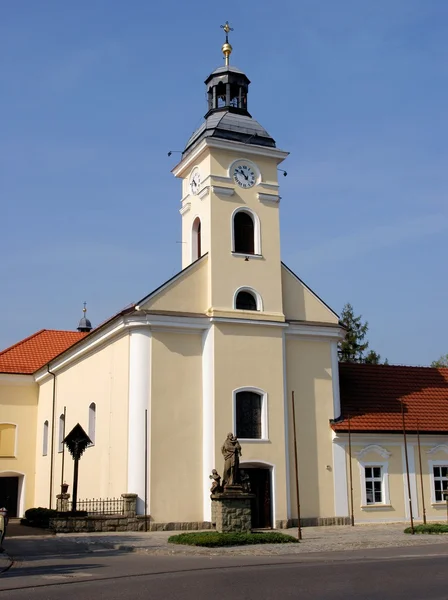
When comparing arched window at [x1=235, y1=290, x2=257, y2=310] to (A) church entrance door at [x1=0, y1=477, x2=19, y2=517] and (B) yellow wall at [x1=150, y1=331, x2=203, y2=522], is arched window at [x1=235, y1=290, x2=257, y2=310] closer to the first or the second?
(B) yellow wall at [x1=150, y1=331, x2=203, y2=522]

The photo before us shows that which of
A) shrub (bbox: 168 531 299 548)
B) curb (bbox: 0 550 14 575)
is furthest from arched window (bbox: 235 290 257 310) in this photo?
curb (bbox: 0 550 14 575)

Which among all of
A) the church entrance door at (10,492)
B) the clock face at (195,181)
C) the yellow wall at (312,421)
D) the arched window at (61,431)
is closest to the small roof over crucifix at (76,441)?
the yellow wall at (312,421)

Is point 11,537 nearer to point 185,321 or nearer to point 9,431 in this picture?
point 185,321

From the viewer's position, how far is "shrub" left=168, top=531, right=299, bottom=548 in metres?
18.4

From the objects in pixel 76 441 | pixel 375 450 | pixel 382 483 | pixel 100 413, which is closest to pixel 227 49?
pixel 100 413

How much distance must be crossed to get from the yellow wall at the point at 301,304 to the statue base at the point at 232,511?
28.6ft

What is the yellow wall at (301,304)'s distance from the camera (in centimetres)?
2858

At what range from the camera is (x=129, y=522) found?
2405 cm

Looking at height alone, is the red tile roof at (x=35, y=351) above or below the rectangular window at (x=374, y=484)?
above

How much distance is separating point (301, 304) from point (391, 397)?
18.6 feet

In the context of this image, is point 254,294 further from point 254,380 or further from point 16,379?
point 16,379

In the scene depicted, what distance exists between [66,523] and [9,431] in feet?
55.2

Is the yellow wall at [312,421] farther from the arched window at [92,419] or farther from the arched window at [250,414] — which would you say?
the arched window at [92,419]

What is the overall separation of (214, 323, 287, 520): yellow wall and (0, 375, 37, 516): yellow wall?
1688 centimetres
